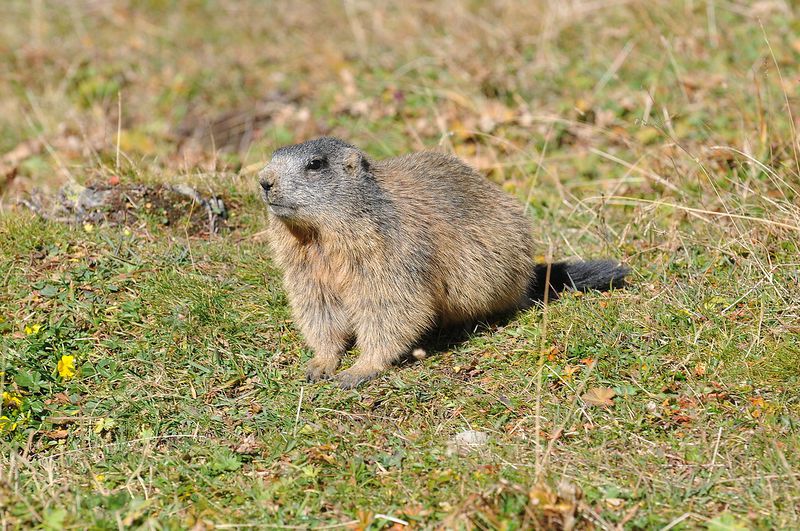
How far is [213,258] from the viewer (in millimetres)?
6191

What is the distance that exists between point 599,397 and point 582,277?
3.96 feet

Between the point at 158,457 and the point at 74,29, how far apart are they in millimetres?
9594

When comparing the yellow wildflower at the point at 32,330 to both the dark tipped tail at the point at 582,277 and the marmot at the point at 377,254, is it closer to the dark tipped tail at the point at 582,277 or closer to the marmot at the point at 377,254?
the marmot at the point at 377,254

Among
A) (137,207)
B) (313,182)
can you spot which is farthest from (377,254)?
(137,207)

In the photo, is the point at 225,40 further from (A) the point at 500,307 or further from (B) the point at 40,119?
(A) the point at 500,307

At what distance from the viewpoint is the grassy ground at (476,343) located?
13.3 feet

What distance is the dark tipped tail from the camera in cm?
572

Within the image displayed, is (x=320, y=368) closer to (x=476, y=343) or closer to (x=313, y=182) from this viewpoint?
(x=476, y=343)

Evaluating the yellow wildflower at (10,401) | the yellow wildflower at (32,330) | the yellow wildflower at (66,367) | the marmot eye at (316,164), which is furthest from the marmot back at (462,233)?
the yellow wildflower at (10,401)

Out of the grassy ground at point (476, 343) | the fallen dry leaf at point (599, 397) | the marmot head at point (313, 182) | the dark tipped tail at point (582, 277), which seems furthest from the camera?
the dark tipped tail at point (582, 277)

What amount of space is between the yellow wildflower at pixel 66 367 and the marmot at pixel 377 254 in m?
1.36

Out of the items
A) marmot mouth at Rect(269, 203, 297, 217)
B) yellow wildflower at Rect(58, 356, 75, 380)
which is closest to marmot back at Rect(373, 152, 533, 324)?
marmot mouth at Rect(269, 203, 297, 217)

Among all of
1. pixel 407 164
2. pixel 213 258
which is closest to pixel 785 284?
pixel 407 164

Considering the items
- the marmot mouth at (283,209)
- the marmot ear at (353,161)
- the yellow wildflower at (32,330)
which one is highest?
the marmot ear at (353,161)
